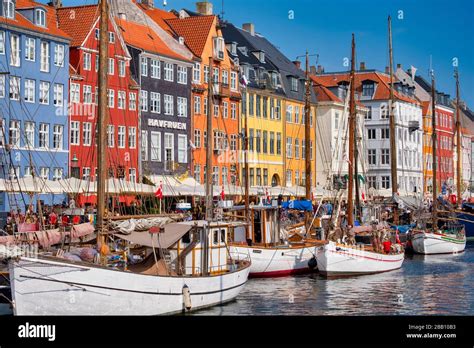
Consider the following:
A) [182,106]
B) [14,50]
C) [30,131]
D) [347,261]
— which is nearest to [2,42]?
[14,50]

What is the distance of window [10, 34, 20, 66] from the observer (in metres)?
58.8

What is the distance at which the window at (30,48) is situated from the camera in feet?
197

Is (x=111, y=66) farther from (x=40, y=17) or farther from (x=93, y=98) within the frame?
(x=40, y=17)

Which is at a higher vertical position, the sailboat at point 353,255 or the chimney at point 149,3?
the chimney at point 149,3

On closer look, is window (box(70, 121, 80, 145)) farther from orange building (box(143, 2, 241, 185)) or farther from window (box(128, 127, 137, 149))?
orange building (box(143, 2, 241, 185))

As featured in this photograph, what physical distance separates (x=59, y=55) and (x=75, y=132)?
524 centimetres

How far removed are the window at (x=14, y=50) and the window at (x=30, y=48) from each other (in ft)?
2.49

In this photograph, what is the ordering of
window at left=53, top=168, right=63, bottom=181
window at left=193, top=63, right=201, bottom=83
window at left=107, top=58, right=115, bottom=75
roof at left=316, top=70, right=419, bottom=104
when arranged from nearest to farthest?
window at left=53, top=168, right=63, bottom=181, window at left=107, top=58, right=115, bottom=75, window at left=193, top=63, right=201, bottom=83, roof at left=316, top=70, right=419, bottom=104

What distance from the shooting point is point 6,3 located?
58.6 metres

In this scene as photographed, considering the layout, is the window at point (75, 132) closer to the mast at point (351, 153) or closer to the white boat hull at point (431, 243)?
the mast at point (351, 153)

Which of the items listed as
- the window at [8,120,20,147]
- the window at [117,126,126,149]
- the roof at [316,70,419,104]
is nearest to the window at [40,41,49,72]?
the window at [8,120,20,147]

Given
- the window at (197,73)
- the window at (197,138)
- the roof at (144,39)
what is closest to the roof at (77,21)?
the roof at (144,39)

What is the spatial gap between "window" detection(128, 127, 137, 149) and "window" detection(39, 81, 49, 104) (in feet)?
27.3
